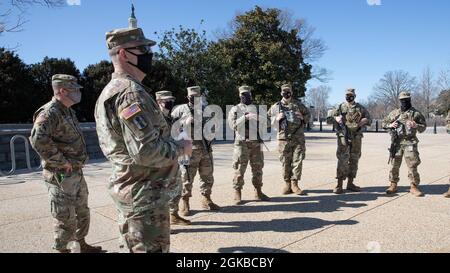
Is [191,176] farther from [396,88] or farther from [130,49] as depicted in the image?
[396,88]

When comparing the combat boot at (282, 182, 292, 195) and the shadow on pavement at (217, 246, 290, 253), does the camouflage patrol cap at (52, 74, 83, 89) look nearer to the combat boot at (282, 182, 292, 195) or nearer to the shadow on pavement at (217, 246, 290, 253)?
the shadow on pavement at (217, 246, 290, 253)

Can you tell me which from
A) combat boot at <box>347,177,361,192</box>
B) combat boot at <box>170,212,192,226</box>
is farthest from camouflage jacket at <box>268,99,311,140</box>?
combat boot at <box>170,212,192,226</box>

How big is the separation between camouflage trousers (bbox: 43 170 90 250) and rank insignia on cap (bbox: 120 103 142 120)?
1.95 m

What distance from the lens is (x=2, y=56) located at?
732 inches

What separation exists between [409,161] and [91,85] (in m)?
18.5

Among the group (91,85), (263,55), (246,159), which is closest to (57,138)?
(246,159)

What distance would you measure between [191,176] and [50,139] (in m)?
2.49

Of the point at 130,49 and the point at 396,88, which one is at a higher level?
the point at 396,88

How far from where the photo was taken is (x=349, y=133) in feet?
24.6

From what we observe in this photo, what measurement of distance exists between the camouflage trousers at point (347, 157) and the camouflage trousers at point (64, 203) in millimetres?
5040

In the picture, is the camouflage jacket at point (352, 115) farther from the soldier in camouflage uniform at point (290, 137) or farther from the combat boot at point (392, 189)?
the combat boot at point (392, 189)

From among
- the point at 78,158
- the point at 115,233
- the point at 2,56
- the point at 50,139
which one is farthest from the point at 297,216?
the point at 2,56

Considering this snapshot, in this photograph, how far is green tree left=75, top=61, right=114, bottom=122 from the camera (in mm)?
20562

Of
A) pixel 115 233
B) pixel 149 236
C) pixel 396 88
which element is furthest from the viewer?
pixel 396 88
